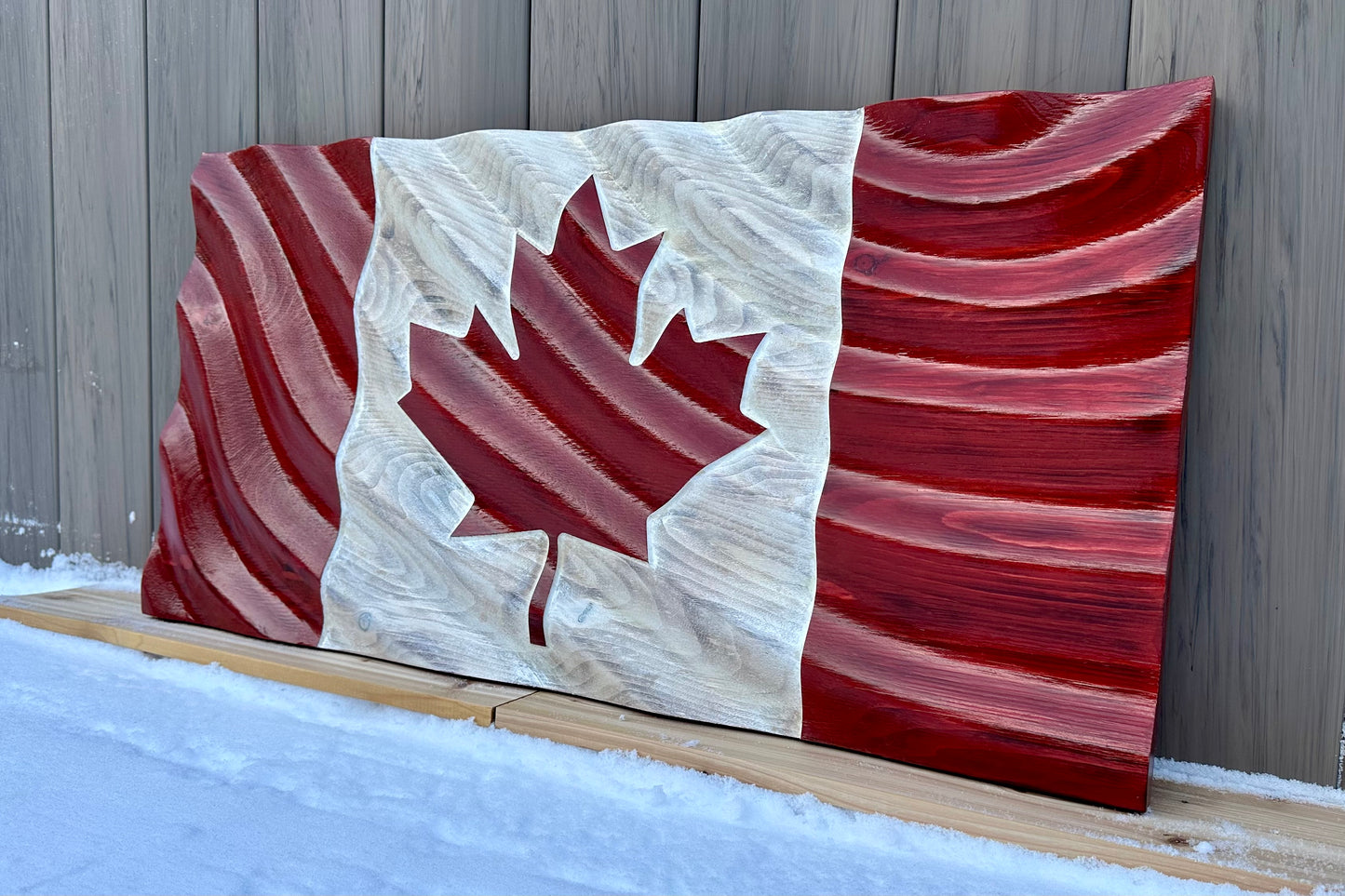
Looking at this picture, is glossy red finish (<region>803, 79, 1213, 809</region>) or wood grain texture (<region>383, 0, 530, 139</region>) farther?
wood grain texture (<region>383, 0, 530, 139</region>)

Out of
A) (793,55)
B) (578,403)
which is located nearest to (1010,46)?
(793,55)

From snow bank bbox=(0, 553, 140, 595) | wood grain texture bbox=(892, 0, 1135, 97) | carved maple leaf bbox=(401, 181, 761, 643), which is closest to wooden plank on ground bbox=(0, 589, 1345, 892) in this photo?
carved maple leaf bbox=(401, 181, 761, 643)

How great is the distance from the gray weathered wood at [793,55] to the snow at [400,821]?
58 cm

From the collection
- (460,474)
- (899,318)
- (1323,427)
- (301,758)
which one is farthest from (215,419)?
(1323,427)

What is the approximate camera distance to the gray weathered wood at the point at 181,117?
1.13 meters

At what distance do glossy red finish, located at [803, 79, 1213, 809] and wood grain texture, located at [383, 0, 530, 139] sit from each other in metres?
0.40

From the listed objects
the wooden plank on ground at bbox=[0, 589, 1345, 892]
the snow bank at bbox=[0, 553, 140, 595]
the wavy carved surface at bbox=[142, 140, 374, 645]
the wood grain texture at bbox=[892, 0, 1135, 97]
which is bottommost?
the snow bank at bbox=[0, 553, 140, 595]

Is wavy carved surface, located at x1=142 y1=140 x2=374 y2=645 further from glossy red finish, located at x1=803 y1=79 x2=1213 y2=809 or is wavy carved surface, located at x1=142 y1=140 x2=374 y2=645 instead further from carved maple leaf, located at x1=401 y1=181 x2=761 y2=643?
glossy red finish, located at x1=803 y1=79 x2=1213 y2=809

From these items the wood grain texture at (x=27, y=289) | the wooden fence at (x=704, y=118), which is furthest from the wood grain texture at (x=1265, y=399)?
the wood grain texture at (x=27, y=289)

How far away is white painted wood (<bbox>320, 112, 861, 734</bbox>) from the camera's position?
2.54 feet

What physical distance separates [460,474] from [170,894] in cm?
43

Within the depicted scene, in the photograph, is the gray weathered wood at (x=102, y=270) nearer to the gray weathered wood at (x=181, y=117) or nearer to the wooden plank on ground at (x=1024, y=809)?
the gray weathered wood at (x=181, y=117)

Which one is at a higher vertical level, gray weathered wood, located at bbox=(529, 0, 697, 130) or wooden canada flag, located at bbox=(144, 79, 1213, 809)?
gray weathered wood, located at bbox=(529, 0, 697, 130)

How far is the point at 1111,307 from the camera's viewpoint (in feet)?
2.24
